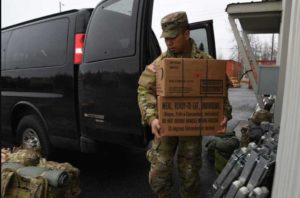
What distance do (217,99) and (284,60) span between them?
2632 mm

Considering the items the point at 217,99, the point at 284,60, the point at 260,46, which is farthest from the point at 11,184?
the point at 260,46

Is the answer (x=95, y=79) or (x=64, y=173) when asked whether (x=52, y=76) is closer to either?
(x=95, y=79)

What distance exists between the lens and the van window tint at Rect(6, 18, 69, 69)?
4.19 m

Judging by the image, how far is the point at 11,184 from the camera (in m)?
3.07

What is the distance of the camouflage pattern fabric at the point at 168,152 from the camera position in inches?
116

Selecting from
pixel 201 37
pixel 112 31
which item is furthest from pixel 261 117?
pixel 112 31

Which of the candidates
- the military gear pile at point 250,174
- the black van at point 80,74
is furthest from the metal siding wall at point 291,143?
the black van at point 80,74

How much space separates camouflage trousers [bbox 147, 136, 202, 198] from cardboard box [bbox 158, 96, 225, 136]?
0.17 m

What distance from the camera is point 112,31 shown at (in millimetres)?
3693

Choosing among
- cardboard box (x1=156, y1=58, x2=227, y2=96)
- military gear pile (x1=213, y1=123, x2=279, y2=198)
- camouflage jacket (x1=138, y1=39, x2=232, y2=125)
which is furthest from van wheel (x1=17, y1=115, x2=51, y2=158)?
military gear pile (x1=213, y1=123, x2=279, y2=198)

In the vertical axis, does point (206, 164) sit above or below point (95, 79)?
below

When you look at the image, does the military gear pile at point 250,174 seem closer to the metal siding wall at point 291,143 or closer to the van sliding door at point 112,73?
the metal siding wall at point 291,143

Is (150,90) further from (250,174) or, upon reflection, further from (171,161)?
(250,174)

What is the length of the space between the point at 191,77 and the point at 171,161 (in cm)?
74
